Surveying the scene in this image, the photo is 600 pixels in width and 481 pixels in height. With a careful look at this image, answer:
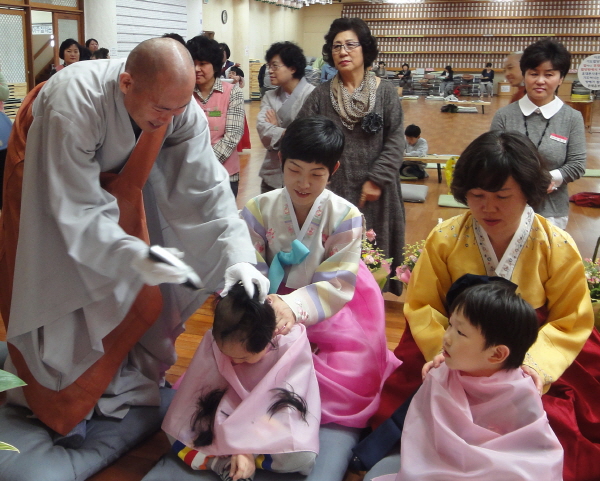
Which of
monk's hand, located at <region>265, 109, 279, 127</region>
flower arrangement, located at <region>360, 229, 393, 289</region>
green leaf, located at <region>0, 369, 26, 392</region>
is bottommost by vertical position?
flower arrangement, located at <region>360, 229, 393, 289</region>

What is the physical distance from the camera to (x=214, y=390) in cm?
180

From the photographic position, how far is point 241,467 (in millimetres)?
1668

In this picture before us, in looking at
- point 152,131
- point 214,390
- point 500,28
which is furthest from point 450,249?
point 500,28

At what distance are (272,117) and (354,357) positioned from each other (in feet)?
5.94

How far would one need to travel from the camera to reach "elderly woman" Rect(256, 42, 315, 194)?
3.37 meters

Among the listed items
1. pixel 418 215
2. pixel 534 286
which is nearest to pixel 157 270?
pixel 534 286

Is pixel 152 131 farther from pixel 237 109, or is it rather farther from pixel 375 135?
pixel 237 109

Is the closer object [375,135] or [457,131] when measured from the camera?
[375,135]

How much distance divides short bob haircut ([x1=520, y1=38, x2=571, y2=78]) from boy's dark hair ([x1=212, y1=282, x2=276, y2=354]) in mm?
1747

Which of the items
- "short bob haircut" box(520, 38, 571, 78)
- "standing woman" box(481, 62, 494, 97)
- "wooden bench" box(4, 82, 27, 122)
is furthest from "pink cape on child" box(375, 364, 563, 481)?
"standing woman" box(481, 62, 494, 97)

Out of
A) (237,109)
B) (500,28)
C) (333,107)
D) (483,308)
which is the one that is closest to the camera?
(483,308)

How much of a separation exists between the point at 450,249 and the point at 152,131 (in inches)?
36.1

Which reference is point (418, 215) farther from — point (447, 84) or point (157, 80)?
point (447, 84)

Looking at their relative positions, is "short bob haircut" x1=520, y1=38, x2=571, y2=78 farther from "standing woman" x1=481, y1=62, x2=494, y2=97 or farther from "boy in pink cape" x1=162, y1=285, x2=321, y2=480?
"standing woman" x1=481, y1=62, x2=494, y2=97
